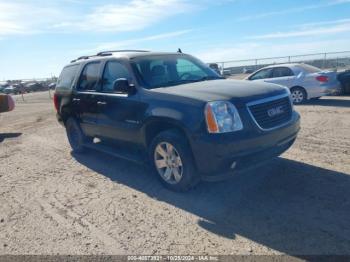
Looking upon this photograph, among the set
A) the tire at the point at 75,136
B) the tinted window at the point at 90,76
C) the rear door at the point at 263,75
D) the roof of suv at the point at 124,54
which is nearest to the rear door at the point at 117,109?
the roof of suv at the point at 124,54

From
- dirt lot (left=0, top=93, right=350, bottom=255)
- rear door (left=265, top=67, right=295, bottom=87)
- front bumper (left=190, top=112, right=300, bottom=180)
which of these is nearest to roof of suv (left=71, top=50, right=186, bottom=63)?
dirt lot (left=0, top=93, right=350, bottom=255)

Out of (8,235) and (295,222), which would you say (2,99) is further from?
(295,222)

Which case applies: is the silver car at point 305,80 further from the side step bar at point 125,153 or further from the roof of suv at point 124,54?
the side step bar at point 125,153

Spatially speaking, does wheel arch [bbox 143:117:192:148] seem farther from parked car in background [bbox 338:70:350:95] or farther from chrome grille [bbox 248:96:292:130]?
parked car in background [bbox 338:70:350:95]

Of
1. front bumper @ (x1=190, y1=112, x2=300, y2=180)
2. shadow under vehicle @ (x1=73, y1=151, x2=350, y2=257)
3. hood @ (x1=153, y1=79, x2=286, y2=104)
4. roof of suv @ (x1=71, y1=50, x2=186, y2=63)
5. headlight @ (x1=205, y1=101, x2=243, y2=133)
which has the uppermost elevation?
roof of suv @ (x1=71, y1=50, x2=186, y2=63)

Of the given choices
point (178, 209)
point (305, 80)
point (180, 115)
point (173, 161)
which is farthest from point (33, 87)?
point (178, 209)

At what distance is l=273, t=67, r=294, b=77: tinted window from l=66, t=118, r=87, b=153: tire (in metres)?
8.28

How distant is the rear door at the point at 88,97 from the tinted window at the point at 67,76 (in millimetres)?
417

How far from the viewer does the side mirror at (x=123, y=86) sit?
499 cm

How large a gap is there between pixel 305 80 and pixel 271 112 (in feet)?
26.6

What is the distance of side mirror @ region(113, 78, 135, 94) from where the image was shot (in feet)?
16.4

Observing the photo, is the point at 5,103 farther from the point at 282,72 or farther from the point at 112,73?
the point at 282,72

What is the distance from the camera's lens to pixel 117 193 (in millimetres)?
4984

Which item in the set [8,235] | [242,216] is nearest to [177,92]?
[242,216]
